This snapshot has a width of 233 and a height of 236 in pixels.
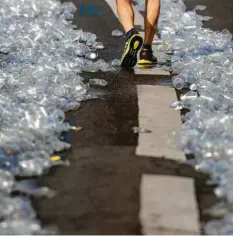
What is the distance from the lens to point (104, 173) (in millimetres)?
4430

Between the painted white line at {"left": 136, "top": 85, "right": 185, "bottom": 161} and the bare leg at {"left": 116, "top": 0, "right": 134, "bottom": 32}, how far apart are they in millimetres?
980

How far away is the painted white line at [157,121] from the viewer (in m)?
4.80

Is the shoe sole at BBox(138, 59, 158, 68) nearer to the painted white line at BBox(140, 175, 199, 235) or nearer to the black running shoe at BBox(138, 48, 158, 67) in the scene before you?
the black running shoe at BBox(138, 48, 158, 67)

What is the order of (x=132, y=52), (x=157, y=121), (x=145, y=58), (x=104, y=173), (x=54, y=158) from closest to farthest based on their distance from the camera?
(x=104, y=173) < (x=54, y=158) < (x=157, y=121) < (x=132, y=52) < (x=145, y=58)

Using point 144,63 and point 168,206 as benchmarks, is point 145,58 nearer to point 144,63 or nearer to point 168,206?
point 144,63

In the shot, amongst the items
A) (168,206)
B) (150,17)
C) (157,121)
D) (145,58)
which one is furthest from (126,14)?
(168,206)

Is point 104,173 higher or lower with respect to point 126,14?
lower

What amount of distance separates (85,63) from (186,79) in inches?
46.3

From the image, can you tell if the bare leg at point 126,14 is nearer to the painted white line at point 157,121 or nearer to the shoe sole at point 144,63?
the shoe sole at point 144,63

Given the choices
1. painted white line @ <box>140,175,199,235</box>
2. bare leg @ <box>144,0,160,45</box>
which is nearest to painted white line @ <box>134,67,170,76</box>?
bare leg @ <box>144,0,160,45</box>

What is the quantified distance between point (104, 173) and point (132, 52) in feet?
9.18

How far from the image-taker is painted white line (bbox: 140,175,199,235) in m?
3.71

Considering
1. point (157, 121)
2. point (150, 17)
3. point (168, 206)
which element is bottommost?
point (157, 121)

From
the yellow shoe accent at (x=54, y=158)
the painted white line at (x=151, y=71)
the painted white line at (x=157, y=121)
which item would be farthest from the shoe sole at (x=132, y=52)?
the yellow shoe accent at (x=54, y=158)
